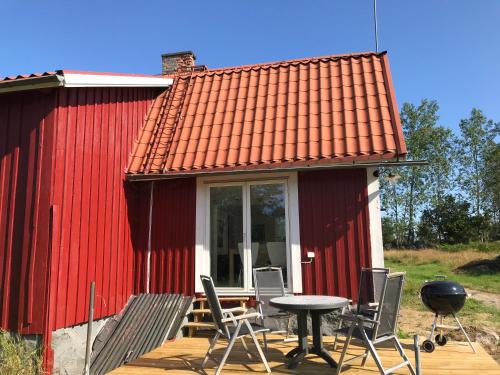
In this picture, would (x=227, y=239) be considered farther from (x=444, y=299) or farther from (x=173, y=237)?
(x=444, y=299)

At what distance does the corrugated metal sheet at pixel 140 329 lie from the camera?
5336 mm

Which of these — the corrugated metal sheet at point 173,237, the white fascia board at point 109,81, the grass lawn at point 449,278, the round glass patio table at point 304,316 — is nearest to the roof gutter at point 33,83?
the white fascia board at point 109,81

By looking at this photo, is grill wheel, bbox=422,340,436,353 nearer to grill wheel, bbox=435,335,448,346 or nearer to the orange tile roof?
grill wheel, bbox=435,335,448,346

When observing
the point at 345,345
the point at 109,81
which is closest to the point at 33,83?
the point at 109,81

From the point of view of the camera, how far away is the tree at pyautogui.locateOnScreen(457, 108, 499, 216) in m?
36.6

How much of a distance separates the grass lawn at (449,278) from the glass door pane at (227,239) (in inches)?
256

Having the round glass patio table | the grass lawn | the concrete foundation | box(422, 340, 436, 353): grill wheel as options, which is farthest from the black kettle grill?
the concrete foundation

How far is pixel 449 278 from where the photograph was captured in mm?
17797

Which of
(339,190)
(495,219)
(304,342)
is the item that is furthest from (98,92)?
(495,219)

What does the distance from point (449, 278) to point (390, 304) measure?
15.9 meters

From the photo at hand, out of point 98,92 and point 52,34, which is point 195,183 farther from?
point 52,34

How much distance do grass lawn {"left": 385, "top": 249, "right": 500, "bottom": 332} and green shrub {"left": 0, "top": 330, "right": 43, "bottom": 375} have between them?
30.4 feet

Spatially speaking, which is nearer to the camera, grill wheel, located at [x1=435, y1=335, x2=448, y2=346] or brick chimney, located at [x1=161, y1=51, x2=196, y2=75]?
grill wheel, located at [x1=435, y1=335, x2=448, y2=346]

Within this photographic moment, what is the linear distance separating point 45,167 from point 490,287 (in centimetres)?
1691
